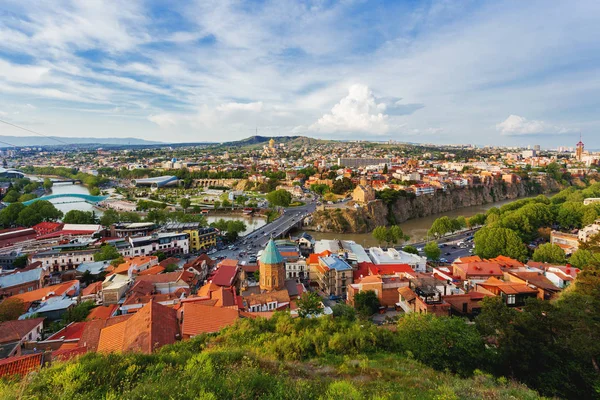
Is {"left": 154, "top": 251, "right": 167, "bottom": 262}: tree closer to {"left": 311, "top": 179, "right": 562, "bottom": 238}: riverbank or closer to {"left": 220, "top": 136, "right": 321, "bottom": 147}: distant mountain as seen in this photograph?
{"left": 311, "top": 179, "right": 562, "bottom": 238}: riverbank

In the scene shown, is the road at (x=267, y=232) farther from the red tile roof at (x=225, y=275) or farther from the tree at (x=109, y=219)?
the tree at (x=109, y=219)

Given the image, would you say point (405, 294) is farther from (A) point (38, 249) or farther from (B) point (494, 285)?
(A) point (38, 249)

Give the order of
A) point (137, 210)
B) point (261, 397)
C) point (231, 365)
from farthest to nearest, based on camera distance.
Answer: point (137, 210)
point (231, 365)
point (261, 397)

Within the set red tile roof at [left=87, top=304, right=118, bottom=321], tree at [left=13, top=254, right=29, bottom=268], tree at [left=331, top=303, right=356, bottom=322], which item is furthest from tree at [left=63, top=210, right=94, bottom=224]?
tree at [left=331, top=303, right=356, bottom=322]

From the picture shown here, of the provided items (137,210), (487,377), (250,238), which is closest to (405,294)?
(487,377)

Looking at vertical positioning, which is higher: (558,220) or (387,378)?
(387,378)

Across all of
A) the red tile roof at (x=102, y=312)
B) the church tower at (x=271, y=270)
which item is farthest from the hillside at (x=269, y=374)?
the red tile roof at (x=102, y=312)
